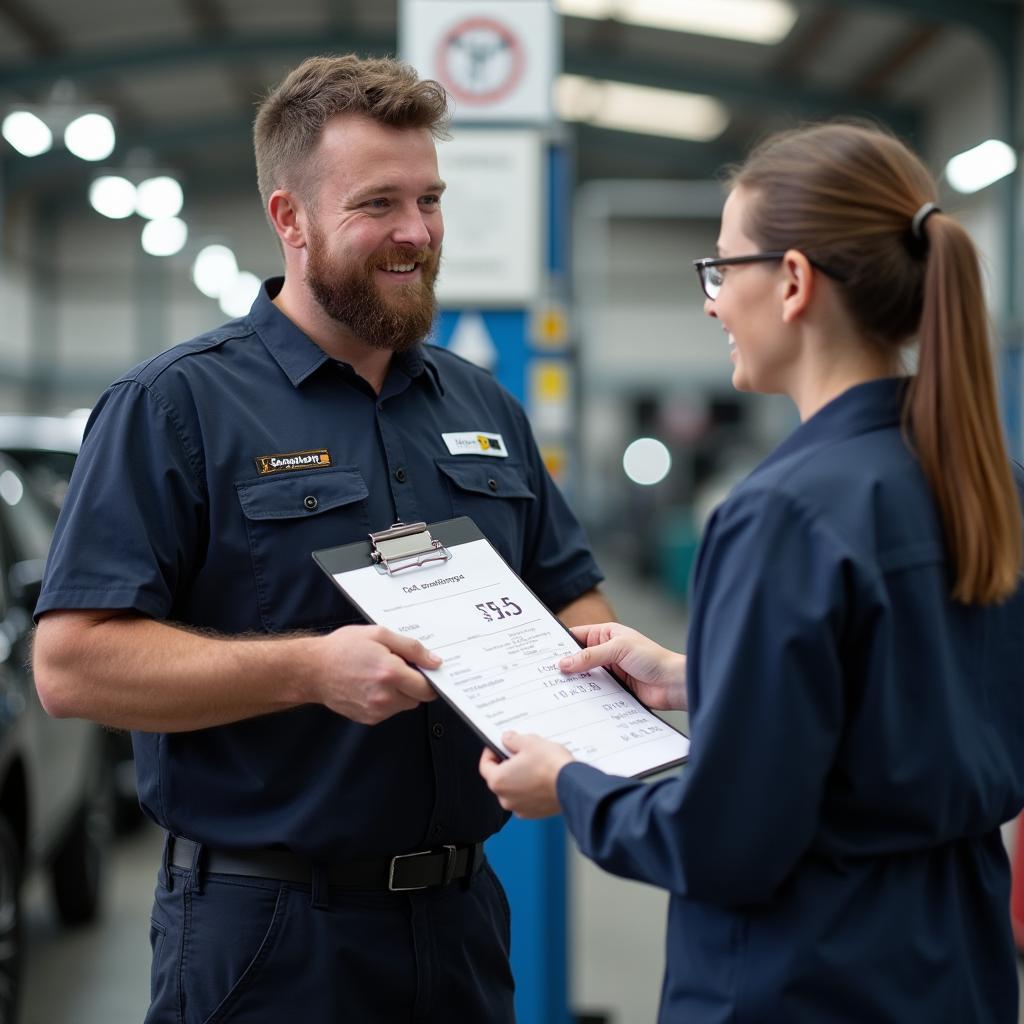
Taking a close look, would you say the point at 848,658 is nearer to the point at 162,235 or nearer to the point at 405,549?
the point at 405,549

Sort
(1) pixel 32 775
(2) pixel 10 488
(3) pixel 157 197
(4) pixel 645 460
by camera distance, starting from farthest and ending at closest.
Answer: (4) pixel 645 460
(3) pixel 157 197
(2) pixel 10 488
(1) pixel 32 775

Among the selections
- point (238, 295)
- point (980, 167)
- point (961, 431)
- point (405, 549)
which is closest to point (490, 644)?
point (405, 549)

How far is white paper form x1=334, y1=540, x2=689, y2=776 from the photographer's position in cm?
165

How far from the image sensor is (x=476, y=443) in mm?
2186

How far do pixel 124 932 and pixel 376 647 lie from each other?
3.86 m

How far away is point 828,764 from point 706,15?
44.1 feet

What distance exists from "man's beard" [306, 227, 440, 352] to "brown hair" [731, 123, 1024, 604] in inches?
27.3

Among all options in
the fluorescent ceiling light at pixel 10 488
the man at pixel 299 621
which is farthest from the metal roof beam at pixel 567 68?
the man at pixel 299 621

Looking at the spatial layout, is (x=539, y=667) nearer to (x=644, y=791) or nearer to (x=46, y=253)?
(x=644, y=791)

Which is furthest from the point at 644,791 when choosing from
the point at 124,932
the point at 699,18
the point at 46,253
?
the point at 46,253

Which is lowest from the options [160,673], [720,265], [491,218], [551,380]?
[160,673]

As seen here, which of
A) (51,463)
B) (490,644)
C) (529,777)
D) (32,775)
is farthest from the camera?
(51,463)

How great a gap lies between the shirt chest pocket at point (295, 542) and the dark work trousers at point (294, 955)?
0.39m

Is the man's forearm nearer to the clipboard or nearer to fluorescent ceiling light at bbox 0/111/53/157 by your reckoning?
the clipboard
